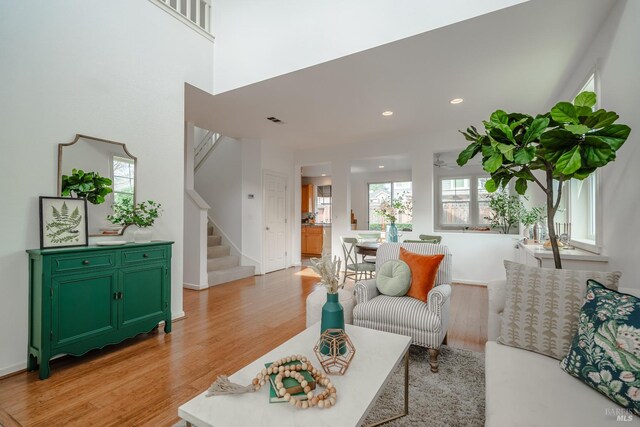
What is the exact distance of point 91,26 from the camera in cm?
269

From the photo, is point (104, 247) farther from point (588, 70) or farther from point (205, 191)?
point (588, 70)

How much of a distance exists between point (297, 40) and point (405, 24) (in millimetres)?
1210

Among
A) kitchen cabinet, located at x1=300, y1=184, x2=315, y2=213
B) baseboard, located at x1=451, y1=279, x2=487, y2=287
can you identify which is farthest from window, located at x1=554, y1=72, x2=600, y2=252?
kitchen cabinet, located at x1=300, y1=184, x2=315, y2=213

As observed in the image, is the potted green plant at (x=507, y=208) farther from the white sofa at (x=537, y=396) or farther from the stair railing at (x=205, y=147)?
the stair railing at (x=205, y=147)

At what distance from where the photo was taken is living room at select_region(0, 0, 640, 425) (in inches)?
79.2

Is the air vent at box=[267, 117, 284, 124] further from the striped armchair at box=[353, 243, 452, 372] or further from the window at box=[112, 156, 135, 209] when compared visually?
the striped armchair at box=[353, 243, 452, 372]

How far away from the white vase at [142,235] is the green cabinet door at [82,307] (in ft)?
1.31

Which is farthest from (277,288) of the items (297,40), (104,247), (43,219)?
(297,40)

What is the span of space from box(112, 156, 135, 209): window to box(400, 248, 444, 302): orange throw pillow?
2.87 metres

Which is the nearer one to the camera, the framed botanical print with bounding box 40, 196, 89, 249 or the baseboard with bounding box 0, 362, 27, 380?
the baseboard with bounding box 0, 362, 27, 380

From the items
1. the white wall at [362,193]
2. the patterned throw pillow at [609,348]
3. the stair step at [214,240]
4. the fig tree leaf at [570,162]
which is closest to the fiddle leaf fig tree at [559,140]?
the fig tree leaf at [570,162]

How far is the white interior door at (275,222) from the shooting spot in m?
6.19

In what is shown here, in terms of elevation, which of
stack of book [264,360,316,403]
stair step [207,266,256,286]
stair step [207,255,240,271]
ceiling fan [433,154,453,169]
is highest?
ceiling fan [433,154,453,169]

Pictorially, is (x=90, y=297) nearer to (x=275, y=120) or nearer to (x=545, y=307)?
(x=545, y=307)
